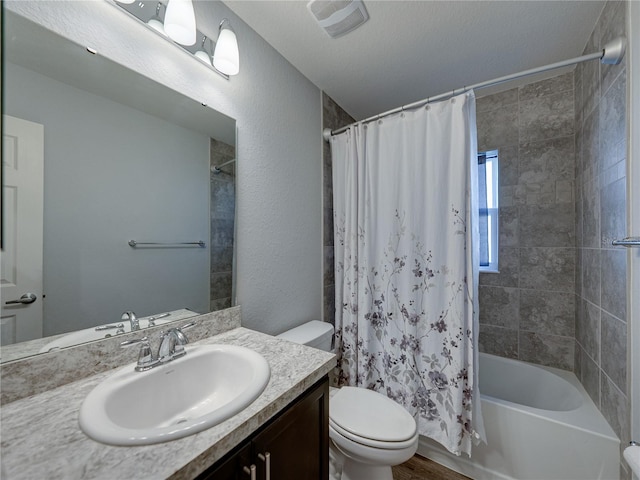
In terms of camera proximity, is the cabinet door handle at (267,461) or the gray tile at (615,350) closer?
the cabinet door handle at (267,461)

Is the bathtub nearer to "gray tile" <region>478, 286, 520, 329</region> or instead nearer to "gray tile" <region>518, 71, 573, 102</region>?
"gray tile" <region>478, 286, 520, 329</region>

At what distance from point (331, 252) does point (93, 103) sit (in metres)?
1.52

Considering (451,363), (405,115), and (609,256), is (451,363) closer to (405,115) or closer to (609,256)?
(609,256)

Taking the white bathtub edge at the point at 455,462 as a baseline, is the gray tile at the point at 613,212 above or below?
above

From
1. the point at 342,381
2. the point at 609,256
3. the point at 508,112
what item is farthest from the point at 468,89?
the point at 342,381

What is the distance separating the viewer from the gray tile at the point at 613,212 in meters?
1.04

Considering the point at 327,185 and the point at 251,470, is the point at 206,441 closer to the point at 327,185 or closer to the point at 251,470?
the point at 251,470

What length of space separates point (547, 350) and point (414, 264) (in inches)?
49.5

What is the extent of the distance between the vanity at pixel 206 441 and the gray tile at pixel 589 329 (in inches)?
57.9

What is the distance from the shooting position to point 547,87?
1.74 m

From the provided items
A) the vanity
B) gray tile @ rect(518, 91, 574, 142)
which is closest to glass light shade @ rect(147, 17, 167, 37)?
the vanity

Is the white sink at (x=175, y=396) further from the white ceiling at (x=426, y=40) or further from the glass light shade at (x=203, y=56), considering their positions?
the white ceiling at (x=426, y=40)

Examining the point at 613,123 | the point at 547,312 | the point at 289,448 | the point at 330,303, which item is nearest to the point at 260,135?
the point at 330,303

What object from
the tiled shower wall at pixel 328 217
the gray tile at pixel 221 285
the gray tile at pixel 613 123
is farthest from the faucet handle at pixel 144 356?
the gray tile at pixel 613 123
